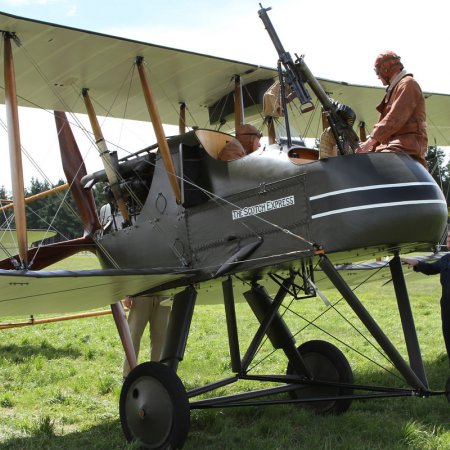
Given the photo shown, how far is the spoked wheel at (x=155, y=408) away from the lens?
472 centimetres

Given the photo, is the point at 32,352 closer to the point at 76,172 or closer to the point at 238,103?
the point at 76,172

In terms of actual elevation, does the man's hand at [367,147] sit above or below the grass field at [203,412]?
above

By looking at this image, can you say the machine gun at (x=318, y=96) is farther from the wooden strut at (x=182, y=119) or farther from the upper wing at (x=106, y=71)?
the wooden strut at (x=182, y=119)

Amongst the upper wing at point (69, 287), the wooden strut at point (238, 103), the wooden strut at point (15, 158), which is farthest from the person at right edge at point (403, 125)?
the wooden strut at point (15, 158)

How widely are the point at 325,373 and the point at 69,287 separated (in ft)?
8.67

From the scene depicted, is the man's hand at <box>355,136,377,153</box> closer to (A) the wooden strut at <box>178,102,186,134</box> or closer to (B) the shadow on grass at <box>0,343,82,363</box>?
(A) the wooden strut at <box>178,102,186,134</box>

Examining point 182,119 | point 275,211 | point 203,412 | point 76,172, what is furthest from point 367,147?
point 76,172

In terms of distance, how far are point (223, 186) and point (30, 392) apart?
133 inches

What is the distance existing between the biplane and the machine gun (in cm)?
2

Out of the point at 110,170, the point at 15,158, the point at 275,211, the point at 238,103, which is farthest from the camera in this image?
the point at 238,103

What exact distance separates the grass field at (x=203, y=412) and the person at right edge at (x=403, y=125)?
2.13m

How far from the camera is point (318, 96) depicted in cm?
477

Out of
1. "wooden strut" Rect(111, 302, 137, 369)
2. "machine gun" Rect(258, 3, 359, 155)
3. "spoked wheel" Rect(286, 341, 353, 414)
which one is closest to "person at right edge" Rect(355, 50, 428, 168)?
"machine gun" Rect(258, 3, 359, 155)

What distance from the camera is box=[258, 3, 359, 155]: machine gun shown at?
475 centimetres
